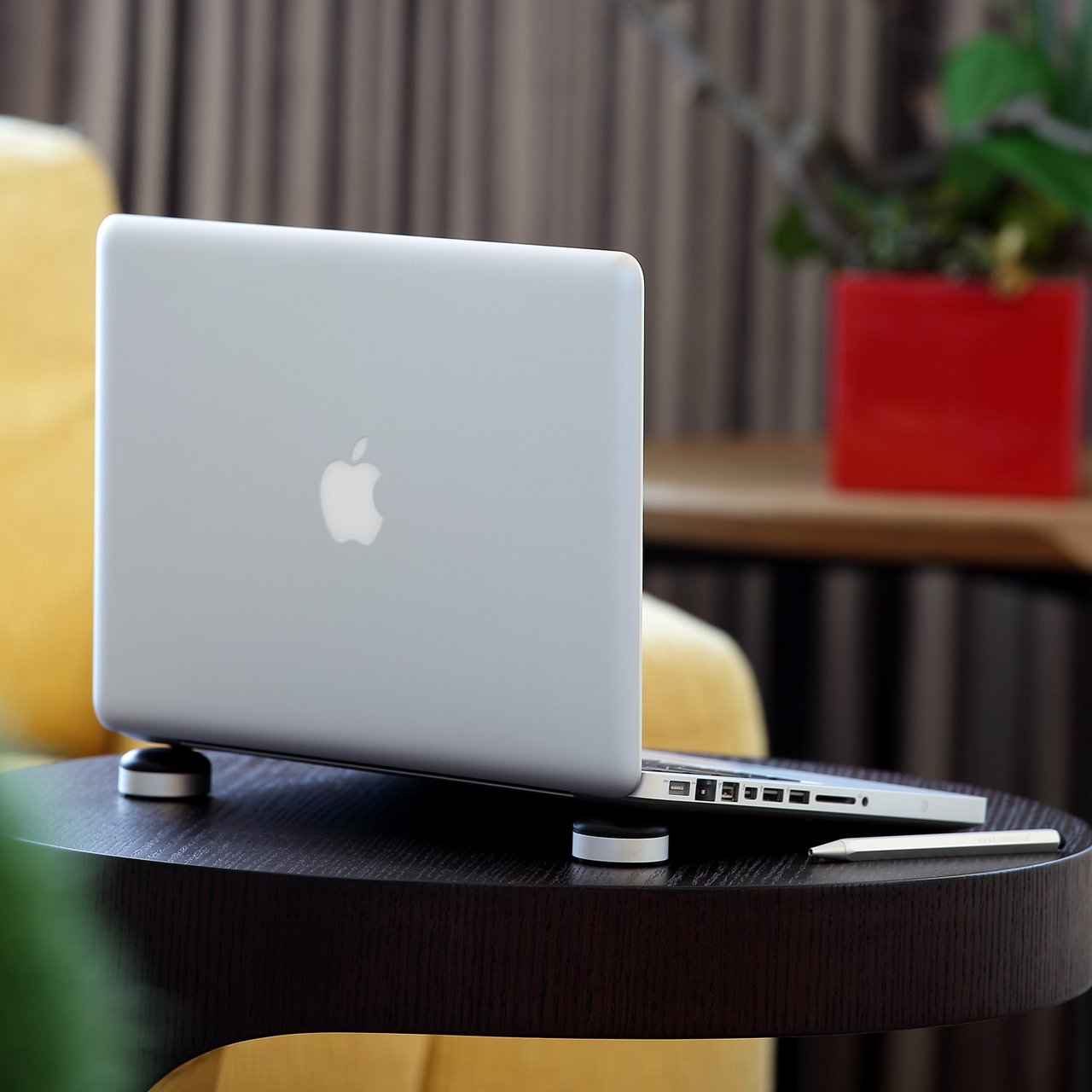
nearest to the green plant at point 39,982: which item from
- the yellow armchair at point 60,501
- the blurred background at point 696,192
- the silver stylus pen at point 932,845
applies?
the silver stylus pen at point 932,845

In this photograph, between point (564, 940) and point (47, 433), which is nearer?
point (564, 940)

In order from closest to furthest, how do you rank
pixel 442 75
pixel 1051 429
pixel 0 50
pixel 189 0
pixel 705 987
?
pixel 705 987 → pixel 1051 429 → pixel 0 50 → pixel 189 0 → pixel 442 75

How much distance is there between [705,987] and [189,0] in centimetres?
181

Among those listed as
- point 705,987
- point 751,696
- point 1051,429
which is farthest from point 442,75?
point 705,987

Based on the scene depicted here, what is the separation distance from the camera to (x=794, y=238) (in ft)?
6.20

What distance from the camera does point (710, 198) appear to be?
2395 millimetres

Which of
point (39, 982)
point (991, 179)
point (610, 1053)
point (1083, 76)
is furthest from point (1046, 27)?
point (39, 982)

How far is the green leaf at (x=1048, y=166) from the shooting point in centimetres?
147

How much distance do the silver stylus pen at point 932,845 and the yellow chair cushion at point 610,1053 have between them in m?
0.32

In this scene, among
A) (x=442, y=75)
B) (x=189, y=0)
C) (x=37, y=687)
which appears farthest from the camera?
(x=442, y=75)

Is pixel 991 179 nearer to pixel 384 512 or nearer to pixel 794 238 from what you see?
pixel 794 238

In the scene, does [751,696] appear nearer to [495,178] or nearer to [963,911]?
[963,911]

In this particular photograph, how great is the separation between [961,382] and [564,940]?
106 centimetres

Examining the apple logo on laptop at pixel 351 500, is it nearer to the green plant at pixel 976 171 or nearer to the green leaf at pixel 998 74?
the green plant at pixel 976 171
